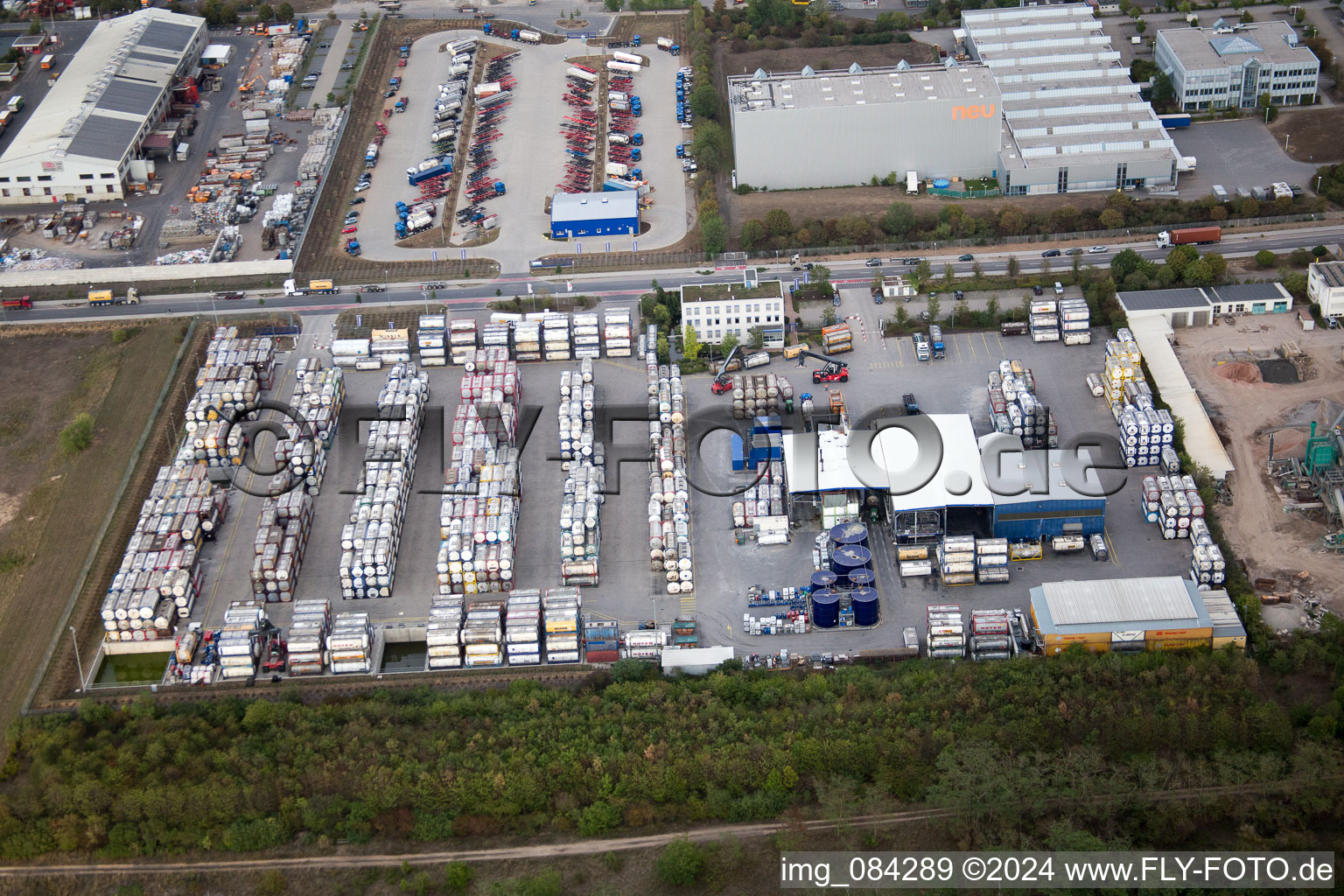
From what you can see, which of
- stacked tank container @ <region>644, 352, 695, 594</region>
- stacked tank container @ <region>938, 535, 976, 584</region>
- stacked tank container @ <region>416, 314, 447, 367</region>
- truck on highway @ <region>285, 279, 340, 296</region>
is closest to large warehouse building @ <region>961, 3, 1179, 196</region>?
stacked tank container @ <region>644, 352, 695, 594</region>

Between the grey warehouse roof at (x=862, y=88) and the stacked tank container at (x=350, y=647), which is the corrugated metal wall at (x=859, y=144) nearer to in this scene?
the grey warehouse roof at (x=862, y=88)

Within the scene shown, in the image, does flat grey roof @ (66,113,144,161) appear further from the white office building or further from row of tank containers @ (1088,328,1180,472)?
the white office building

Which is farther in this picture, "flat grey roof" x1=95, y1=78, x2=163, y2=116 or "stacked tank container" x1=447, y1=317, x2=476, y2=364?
"flat grey roof" x1=95, y1=78, x2=163, y2=116

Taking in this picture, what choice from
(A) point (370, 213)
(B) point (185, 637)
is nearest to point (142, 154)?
(A) point (370, 213)

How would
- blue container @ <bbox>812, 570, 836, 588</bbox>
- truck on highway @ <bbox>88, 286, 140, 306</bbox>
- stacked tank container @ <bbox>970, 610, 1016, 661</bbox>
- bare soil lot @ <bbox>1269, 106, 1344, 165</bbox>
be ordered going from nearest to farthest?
stacked tank container @ <bbox>970, 610, 1016, 661</bbox>, blue container @ <bbox>812, 570, 836, 588</bbox>, truck on highway @ <bbox>88, 286, 140, 306</bbox>, bare soil lot @ <bbox>1269, 106, 1344, 165</bbox>

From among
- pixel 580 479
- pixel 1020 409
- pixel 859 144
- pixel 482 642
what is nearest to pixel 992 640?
pixel 1020 409

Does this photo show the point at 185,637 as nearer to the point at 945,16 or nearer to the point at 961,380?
the point at 961,380
